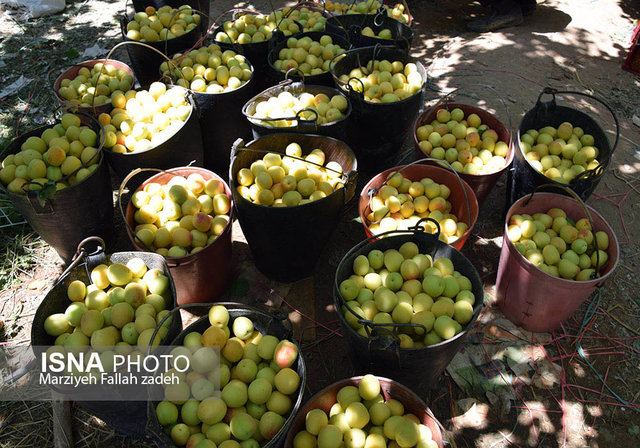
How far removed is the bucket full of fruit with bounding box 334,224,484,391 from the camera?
2.38m

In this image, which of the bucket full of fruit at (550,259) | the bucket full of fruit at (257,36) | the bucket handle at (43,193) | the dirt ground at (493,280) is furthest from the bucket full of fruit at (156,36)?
the bucket full of fruit at (550,259)

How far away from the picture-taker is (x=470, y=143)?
4098mm

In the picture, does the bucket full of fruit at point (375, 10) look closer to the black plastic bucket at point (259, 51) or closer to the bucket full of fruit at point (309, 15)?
the bucket full of fruit at point (309, 15)

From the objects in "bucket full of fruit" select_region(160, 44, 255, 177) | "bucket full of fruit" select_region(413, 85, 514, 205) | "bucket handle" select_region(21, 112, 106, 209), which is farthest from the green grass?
"bucket full of fruit" select_region(413, 85, 514, 205)

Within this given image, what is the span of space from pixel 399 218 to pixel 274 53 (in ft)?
9.00

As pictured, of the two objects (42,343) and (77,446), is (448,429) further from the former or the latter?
(42,343)

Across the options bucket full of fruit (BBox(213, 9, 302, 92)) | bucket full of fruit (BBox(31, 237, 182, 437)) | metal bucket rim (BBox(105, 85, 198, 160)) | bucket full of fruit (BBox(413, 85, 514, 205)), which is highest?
bucket full of fruit (BBox(213, 9, 302, 92))

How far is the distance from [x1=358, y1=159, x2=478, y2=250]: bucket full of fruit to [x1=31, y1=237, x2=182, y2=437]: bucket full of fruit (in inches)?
67.0

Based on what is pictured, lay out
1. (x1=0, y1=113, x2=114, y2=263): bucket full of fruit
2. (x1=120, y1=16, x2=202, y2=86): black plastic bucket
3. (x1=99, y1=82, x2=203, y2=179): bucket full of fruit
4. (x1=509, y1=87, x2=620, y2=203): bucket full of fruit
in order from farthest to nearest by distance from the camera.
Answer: (x1=120, y1=16, x2=202, y2=86): black plastic bucket < (x1=99, y1=82, x2=203, y2=179): bucket full of fruit < (x1=509, y1=87, x2=620, y2=203): bucket full of fruit < (x1=0, y1=113, x2=114, y2=263): bucket full of fruit

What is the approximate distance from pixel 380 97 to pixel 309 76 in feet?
2.76

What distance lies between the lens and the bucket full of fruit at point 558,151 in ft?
11.9

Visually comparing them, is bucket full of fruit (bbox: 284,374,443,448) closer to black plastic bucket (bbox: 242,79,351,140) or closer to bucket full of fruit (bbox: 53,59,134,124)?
black plastic bucket (bbox: 242,79,351,140)

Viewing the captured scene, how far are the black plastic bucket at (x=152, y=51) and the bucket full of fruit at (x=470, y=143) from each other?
10.9 ft

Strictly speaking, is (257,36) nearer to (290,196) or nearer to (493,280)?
(290,196)
